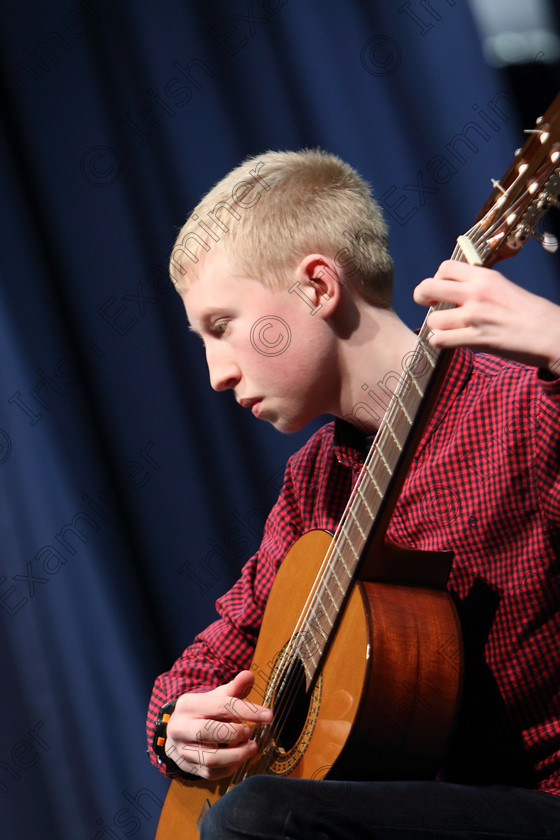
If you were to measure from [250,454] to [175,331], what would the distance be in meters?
0.32

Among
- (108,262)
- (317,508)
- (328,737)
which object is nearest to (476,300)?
(328,737)

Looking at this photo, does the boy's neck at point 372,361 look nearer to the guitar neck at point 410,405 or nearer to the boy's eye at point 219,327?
the guitar neck at point 410,405

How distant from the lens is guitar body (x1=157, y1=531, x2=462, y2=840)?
0.91 meters

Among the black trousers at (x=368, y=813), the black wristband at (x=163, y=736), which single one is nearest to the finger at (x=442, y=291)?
the black trousers at (x=368, y=813)

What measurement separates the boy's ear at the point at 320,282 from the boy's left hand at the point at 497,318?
40 centimetres

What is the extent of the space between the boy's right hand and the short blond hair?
583 millimetres

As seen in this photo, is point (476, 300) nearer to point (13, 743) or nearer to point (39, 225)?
point (39, 225)

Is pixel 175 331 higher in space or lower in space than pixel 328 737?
higher

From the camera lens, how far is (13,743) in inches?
69.9

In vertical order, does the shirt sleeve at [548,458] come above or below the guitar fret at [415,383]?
below

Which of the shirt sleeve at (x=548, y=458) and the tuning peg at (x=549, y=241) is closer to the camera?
the tuning peg at (x=549, y=241)

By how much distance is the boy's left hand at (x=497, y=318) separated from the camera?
758 millimetres

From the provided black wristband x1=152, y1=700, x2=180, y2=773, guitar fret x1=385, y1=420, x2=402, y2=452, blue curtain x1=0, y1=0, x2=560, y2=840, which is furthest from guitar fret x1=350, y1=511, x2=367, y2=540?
blue curtain x1=0, y1=0, x2=560, y2=840

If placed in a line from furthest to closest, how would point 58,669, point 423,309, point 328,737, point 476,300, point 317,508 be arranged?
point 58,669 < point 423,309 < point 317,508 < point 328,737 < point 476,300
